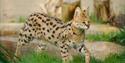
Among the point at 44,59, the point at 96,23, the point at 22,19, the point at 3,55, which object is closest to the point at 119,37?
the point at 96,23

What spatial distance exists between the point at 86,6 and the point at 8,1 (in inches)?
16.6

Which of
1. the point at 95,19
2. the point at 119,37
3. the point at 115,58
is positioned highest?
the point at 95,19

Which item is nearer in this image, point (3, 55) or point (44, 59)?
point (3, 55)

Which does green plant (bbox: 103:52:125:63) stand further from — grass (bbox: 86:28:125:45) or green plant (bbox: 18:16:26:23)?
green plant (bbox: 18:16:26:23)

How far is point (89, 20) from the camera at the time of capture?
6.06 feet

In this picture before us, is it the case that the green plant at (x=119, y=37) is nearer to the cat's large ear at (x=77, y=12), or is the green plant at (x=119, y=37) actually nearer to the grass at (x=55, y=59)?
the grass at (x=55, y=59)

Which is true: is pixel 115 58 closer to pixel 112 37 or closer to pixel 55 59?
pixel 112 37

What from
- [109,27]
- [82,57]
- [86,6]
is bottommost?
[82,57]

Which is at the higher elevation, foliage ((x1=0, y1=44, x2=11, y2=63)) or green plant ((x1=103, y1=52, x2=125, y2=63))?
foliage ((x1=0, y1=44, x2=11, y2=63))

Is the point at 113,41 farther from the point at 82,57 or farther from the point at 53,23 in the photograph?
the point at 53,23

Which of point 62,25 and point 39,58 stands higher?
point 62,25

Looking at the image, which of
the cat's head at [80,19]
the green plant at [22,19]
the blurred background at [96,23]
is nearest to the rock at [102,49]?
the blurred background at [96,23]

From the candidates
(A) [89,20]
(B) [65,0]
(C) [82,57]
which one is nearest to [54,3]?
(B) [65,0]

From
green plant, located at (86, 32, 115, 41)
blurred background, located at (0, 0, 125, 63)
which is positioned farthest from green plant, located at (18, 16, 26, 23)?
green plant, located at (86, 32, 115, 41)
